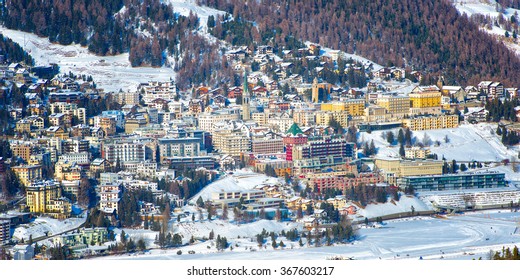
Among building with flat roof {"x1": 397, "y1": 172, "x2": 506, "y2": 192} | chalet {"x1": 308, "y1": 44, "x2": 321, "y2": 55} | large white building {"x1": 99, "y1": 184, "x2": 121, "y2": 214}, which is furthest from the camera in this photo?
chalet {"x1": 308, "y1": 44, "x2": 321, "y2": 55}

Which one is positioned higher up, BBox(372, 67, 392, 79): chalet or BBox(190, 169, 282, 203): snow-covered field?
BBox(372, 67, 392, 79): chalet

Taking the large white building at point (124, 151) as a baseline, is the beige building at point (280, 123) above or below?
above

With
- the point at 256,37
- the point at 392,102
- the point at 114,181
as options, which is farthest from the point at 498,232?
the point at 256,37

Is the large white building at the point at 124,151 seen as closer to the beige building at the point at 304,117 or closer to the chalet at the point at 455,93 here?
the beige building at the point at 304,117

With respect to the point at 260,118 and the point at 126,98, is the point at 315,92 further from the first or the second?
the point at 126,98

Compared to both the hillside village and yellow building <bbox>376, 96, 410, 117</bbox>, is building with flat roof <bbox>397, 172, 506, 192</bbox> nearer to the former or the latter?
the hillside village

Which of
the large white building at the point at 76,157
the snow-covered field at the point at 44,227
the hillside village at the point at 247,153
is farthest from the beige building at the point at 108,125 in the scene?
the snow-covered field at the point at 44,227

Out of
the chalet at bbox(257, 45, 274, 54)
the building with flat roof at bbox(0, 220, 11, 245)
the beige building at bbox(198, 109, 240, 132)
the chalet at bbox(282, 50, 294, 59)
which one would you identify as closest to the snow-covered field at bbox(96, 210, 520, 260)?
the building with flat roof at bbox(0, 220, 11, 245)
